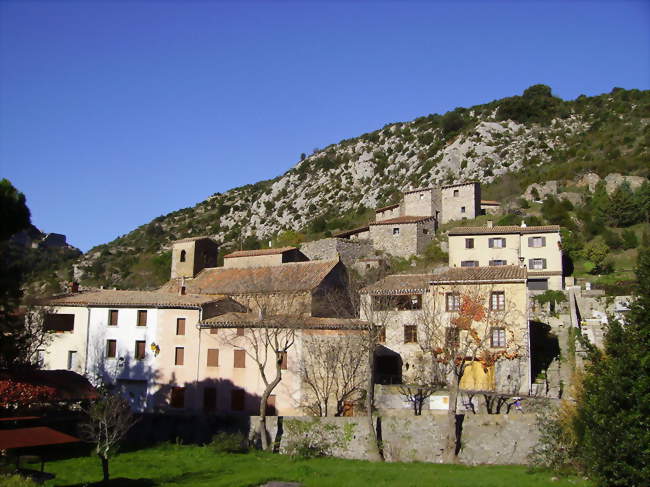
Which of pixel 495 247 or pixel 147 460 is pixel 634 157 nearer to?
pixel 495 247

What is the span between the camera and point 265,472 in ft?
83.2

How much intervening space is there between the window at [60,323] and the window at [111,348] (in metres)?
2.94

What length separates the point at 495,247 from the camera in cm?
5062

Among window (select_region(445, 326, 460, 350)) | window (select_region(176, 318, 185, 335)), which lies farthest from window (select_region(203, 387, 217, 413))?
window (select_region(445, 326, 460, 350))

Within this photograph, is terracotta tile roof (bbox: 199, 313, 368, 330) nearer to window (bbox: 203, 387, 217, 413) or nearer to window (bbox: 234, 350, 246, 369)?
window (bbox: 234, 350, 246, 369)

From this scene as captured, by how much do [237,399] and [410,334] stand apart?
11072 millimetres

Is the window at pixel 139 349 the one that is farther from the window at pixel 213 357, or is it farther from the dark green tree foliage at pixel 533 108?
the dark green tree foliage at pixel 533 108

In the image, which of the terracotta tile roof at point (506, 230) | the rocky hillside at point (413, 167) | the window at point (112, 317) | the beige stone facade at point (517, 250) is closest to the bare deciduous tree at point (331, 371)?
the window at point (112, 317)

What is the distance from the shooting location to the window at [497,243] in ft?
165

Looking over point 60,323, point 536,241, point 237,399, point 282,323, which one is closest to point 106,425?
point 237,399

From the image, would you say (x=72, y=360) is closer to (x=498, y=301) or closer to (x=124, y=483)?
(x=124, y=483)

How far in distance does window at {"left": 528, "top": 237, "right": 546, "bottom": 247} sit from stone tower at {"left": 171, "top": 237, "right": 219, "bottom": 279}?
31.0 meters

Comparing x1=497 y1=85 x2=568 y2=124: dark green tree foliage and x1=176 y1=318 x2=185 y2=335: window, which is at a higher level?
x1=497 y1=85 x2=568 y2=124: dark green tree foliage

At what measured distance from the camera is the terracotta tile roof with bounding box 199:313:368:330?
3352 centimetres
